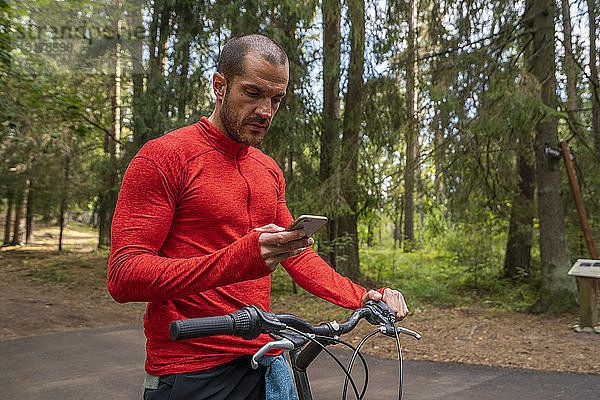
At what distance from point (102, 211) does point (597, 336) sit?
53.9 feet

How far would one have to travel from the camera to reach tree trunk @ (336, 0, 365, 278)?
36.6ft

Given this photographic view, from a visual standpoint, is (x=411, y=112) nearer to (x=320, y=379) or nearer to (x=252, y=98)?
(x=320, y=379)

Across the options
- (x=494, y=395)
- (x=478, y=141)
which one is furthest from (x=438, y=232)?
(x=494, y=395)

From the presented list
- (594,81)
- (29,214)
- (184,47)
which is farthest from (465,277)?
(29,214)

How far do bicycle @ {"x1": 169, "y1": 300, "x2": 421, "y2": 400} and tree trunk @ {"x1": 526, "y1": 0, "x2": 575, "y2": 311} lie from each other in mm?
9230

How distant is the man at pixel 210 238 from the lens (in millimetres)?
1521

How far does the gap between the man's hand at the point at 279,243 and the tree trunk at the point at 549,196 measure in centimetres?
968

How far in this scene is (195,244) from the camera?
181 cm

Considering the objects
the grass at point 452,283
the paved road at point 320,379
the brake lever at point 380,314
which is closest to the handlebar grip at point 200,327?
the brake lever at point 380,314

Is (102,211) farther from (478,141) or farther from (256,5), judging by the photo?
(478,141)

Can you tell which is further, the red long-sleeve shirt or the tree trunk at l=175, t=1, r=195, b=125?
the tree trunk at l=175, t=1, r=195, b=125

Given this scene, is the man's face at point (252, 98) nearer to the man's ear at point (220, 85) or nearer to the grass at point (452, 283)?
the man's ear at point (220, 85)

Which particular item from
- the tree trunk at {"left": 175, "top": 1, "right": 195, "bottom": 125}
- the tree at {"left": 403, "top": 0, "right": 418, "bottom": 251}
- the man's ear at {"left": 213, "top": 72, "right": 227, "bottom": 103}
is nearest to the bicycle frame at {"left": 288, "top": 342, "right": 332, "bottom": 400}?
the man's ear at {"left": 213, "top": 72, "right": 227, "bottom": 103}

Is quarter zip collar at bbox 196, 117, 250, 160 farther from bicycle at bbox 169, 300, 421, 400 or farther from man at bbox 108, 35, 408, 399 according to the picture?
bicycle at bbox 169, 300, 421, 400
